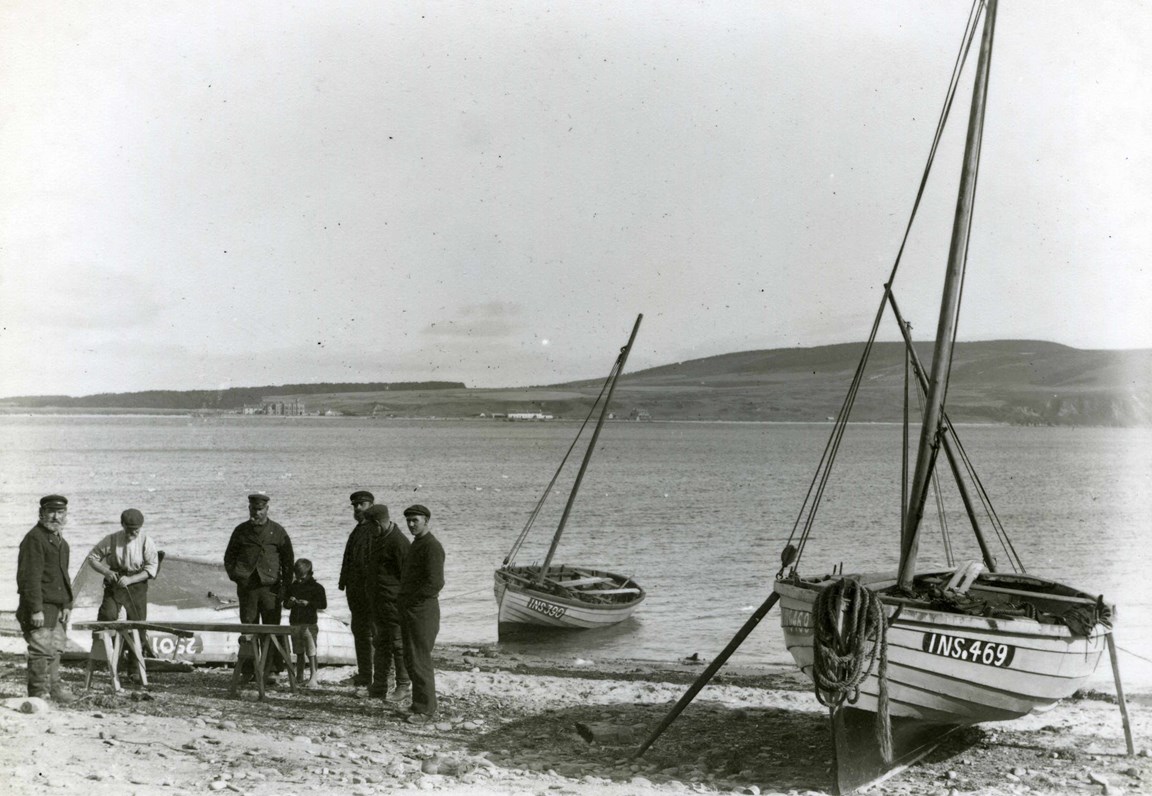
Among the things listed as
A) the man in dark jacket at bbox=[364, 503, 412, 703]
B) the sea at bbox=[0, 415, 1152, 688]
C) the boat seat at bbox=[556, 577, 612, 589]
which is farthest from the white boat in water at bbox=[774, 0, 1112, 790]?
the boat seat at bbox=[556, 577, 612, 589]

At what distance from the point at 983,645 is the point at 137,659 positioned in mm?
7684

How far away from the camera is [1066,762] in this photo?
9.05 meters

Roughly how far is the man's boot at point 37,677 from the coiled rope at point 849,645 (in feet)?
21.5

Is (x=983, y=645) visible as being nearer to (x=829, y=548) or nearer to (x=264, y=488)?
(x=829, y=548)

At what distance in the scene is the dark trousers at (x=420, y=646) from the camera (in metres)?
9.27

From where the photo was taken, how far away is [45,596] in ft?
29.1

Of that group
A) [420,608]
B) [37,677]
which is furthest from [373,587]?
[37,677]

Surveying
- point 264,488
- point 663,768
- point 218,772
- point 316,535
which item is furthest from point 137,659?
point 264,488

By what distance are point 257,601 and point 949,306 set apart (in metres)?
7.47

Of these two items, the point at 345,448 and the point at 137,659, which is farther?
the point at 345,448

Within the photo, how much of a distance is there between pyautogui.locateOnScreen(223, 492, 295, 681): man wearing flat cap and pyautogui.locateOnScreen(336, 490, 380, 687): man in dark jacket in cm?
67

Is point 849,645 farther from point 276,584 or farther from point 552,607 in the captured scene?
point 552,607

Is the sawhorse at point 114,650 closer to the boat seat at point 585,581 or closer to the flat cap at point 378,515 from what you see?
the flat cap at point 378,515

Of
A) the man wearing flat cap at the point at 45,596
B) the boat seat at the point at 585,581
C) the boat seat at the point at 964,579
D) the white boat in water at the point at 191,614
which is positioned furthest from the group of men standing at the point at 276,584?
the boat seat at the point at 585,581
